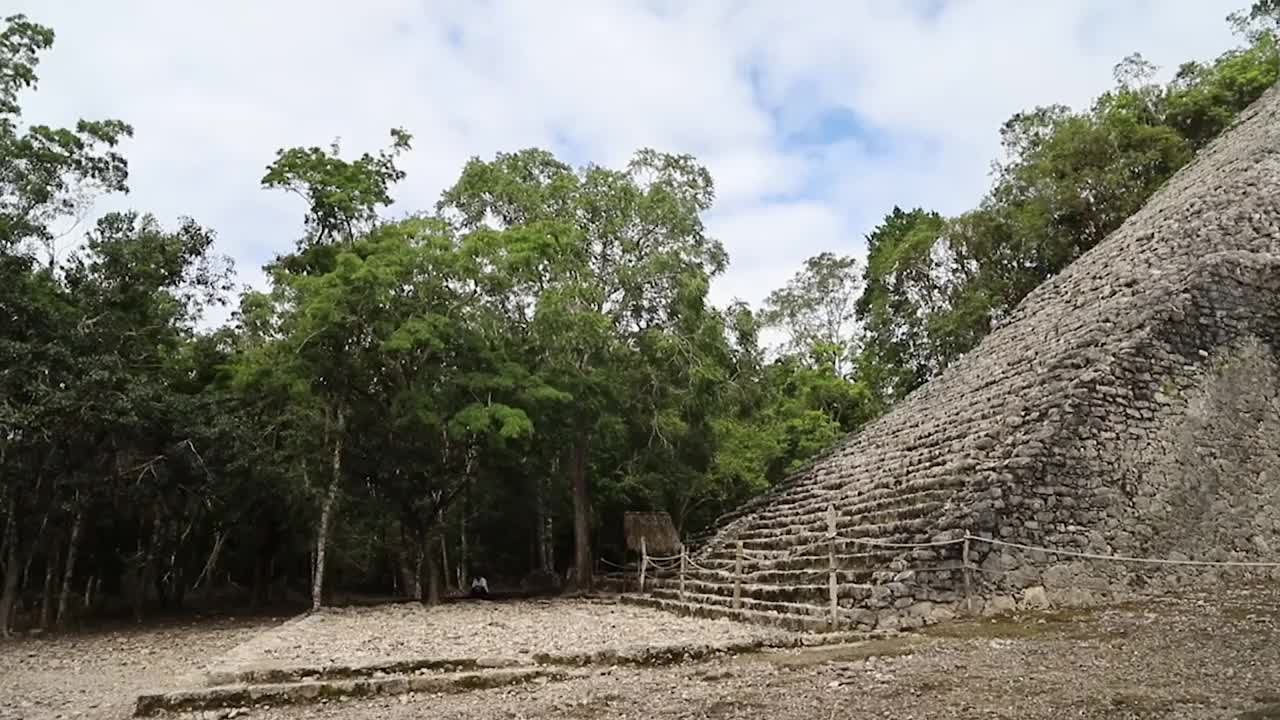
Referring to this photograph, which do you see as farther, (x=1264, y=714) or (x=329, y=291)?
(x=329, y=291)

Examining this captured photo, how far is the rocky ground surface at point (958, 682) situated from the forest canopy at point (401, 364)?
665 cm

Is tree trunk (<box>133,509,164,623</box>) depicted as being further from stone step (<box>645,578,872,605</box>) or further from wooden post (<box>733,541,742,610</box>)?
wooden post (<box>733,541,742,610</box>)

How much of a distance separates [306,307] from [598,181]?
21.5 feet

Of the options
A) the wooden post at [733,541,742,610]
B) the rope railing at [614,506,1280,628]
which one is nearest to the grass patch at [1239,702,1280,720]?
the rope railing at [614,506,1280,628]

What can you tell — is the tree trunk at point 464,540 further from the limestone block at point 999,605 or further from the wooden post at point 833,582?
the limestone block at point 999,605

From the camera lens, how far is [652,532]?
17.3 meters

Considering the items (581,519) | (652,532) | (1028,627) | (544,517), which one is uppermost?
(544,517)

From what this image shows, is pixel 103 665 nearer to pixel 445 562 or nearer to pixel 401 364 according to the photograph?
pixel 401 364

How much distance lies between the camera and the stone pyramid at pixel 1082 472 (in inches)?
375

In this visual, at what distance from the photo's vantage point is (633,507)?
19.8 metres

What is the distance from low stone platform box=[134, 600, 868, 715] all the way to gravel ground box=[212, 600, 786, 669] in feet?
0.04

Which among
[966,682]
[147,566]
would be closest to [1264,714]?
[966,682]

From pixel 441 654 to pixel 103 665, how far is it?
574 centimetres

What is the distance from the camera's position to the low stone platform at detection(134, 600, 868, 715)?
269 inches
